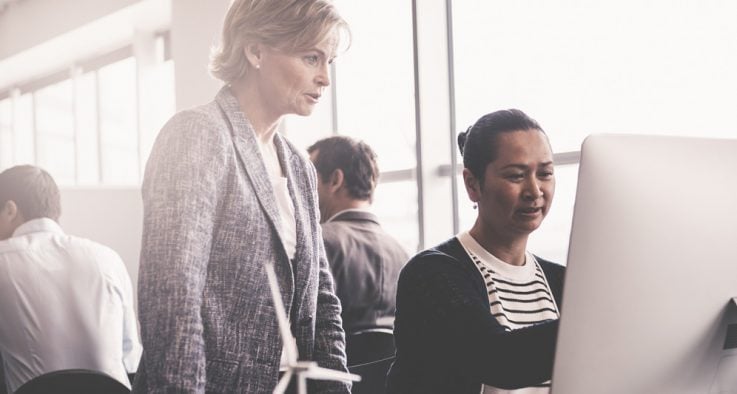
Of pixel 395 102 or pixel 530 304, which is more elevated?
pixel 395 102

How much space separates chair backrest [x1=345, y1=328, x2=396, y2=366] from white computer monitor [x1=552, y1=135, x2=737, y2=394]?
131 cm

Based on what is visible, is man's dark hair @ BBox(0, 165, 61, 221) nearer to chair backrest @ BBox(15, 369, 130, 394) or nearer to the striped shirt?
chair backrest @ BBox(15, 369, 130, 394)

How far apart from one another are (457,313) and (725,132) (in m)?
1.83

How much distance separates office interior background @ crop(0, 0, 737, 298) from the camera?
9.64 feet

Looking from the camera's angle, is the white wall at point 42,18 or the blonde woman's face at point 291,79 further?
the white wall at point 42,18

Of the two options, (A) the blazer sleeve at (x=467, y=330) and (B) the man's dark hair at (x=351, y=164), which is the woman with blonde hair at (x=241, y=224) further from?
(B) the man's dark hair at (x=351, y=164)

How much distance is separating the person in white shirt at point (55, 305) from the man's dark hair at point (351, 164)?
2.69 feet

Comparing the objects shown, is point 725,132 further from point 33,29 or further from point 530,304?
point 33,29

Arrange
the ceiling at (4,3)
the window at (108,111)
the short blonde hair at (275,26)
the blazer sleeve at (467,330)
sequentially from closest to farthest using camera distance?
the blazer sleeve at (467,330) → the short blonde hair at (275,26) → the ceiling at (4,3) → the window at (108,111)

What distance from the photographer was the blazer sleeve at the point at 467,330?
1068mm

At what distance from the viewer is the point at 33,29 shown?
4.96 meters

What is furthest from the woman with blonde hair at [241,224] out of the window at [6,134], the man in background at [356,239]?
the window at [6,134]

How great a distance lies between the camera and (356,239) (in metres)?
2.73

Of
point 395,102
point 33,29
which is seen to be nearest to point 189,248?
point 395,102
